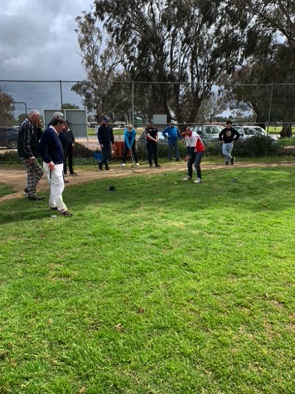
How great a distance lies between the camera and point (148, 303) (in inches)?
117

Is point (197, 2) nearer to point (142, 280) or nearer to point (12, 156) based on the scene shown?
point (12, 156)

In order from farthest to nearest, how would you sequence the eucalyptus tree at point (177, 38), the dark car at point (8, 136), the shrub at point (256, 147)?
the eucalyptus tree at point (177, 38) < the dark car at point (8, 136) < the shrub at point (256, 147)

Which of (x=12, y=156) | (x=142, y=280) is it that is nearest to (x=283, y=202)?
(x=142, y=280)

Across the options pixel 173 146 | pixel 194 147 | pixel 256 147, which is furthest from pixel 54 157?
Answer: pixel 256 147

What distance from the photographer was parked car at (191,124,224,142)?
51.9 feet

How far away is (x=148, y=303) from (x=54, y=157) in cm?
345

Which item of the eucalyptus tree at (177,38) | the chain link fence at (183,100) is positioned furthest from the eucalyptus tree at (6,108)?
the eucalyptus tree at (177,38)

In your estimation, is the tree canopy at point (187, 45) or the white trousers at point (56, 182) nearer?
the white trousers at point (56, 182)

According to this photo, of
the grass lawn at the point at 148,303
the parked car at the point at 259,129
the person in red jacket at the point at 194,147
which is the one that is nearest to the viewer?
the grass lawn at the point at 148,303

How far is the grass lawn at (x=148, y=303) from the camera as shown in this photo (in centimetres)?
221

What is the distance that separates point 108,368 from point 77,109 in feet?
42.2

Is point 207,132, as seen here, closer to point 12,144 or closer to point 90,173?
point 90,173

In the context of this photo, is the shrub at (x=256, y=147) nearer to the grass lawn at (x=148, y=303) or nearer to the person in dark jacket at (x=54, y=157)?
the grass lawn at (x=148, y=303)

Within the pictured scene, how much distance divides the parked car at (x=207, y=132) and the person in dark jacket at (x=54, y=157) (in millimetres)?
10926
